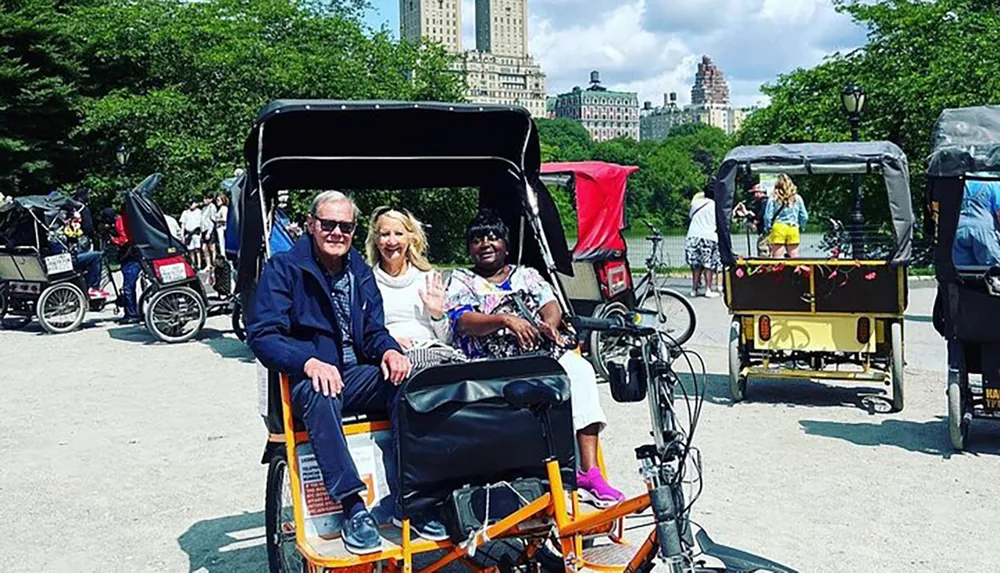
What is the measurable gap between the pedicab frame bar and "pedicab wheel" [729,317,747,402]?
328cm

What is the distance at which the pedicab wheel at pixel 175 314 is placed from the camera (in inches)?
526

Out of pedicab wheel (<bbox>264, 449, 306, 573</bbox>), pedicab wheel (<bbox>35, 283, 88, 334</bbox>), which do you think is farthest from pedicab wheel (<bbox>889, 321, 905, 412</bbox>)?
pedicab wheel (<bbox>35, 283, 88, 334</bbox>)

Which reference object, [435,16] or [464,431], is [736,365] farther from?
[435,16]

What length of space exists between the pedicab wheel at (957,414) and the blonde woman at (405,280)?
356 centimetres

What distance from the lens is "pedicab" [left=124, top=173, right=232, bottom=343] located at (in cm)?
1330

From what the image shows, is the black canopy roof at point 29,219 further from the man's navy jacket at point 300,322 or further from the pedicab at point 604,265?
the man's navy jacket at point 300,322

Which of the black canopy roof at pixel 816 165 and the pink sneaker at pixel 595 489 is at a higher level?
the black canopy roof at pixel 816 165

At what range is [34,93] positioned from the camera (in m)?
29.9

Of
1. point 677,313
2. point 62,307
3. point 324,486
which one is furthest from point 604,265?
point 62,307

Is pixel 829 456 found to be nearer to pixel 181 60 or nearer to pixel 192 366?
pixel 192 366

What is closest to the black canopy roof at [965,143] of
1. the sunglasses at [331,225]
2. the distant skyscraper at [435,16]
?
the sunglasses at [331,225]

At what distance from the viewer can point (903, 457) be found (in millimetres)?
6973

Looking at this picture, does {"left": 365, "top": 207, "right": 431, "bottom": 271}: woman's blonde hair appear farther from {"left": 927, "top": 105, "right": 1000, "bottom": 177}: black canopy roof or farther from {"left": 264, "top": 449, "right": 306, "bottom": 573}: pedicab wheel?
{"left": 927, "top": 105, "right": 1000, "bottom": 177}: black canopy roof

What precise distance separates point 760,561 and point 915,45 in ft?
81.2
